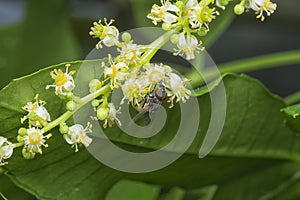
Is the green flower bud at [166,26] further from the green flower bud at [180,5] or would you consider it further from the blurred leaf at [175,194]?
the blurred leaf at [175,194]

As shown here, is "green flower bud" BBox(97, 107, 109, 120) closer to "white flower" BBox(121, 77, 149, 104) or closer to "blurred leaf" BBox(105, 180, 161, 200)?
"white flower" BBox(121, 77, 149, 104)

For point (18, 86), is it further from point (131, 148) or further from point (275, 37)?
point (275, 37)

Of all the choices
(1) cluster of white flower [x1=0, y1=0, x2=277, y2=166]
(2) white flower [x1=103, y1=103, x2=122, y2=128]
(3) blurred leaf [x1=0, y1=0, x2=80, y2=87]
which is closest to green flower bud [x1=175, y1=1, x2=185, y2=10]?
(1) cluster of white flower [x1=0, y1=0, x2=277, y2=166]

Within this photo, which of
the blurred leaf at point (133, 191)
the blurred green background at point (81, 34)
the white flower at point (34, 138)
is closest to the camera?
the white flower at point (34, 138)

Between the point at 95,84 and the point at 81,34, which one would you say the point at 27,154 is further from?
the point at 81,34

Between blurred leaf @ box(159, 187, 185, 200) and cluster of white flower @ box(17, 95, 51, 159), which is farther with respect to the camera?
blurred leaf @ box(159, 187, 185, 200)

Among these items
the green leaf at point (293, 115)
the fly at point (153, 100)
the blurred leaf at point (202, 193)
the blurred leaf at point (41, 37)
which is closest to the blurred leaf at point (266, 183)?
the blurred leaf at point (202, 193)
